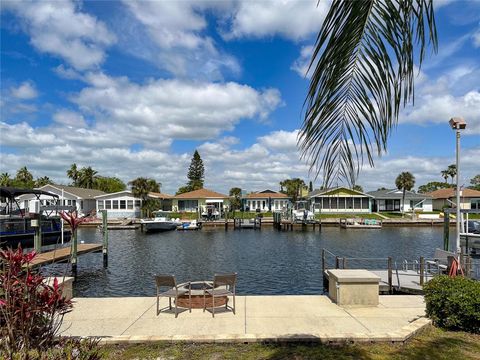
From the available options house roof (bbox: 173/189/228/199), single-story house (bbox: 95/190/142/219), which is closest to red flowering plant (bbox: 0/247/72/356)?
single-story house (bbox: 95/190/142/219)

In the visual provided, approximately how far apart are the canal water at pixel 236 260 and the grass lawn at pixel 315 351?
4737 millimetres

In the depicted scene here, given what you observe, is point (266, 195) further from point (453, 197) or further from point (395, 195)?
point (453, 197)

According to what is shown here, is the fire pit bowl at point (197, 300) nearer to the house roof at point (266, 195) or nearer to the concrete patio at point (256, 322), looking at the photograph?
the concrete patio at point (256, 322)

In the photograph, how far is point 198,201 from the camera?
74.1 metres

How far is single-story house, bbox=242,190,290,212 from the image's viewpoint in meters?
79.8

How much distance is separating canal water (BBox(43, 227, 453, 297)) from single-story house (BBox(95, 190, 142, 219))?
24060 millimetres

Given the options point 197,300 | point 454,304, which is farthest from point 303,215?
point 454,304

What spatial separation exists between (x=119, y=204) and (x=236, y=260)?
43.3m

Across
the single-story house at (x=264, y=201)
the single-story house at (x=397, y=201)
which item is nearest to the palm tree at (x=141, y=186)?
the single-story house at (x=264, y=201)

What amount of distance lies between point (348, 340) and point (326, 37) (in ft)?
20.5

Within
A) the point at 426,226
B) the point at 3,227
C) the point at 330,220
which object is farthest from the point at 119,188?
the point at 3,227

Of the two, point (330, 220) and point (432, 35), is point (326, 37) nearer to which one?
point (432, 35)

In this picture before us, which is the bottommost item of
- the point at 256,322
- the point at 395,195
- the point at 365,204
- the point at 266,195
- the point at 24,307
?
the point at 256,322

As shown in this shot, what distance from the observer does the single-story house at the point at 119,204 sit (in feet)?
216
